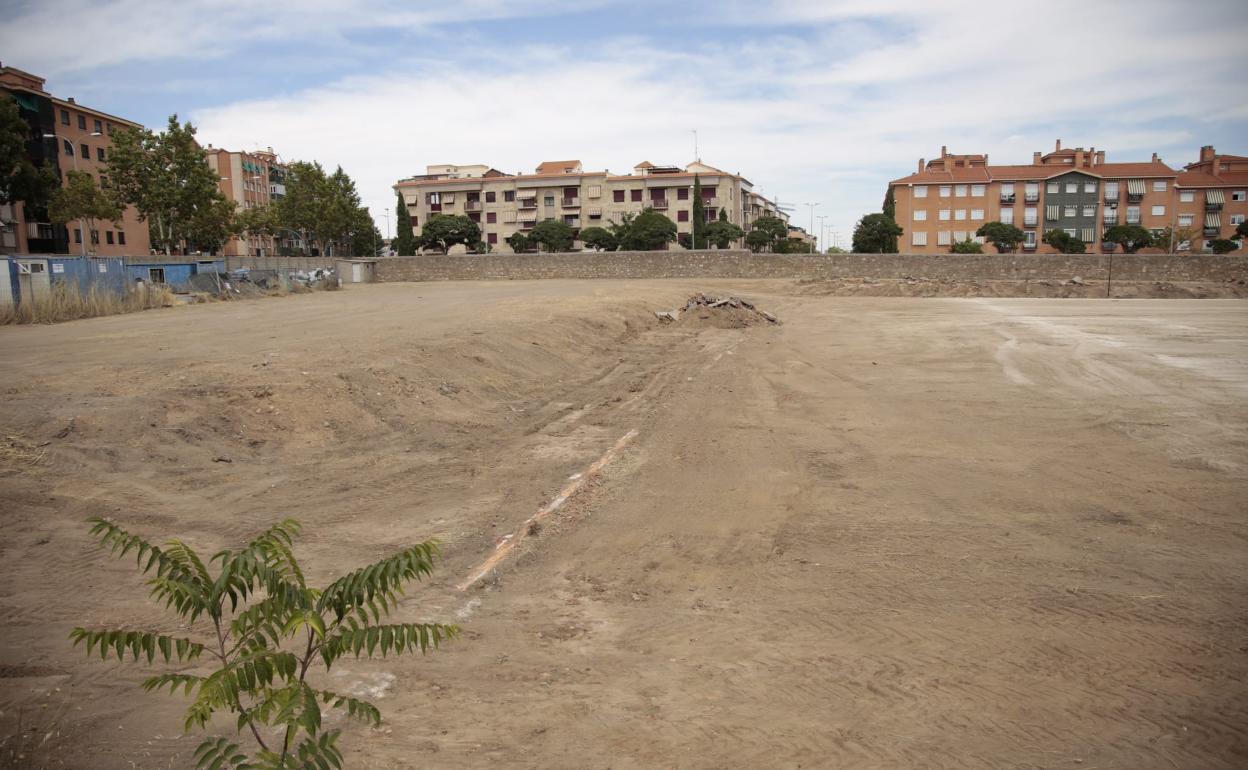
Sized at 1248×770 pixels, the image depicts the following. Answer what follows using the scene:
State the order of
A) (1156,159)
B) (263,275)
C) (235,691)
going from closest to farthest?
1. (235,691)
2. (263,275)
3. (1156,159)

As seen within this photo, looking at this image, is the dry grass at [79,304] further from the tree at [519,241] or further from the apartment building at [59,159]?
the tree at [519,241]

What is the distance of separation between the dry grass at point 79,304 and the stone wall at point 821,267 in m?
27.7

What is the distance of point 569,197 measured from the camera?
303 ft

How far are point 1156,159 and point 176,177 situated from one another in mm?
96995

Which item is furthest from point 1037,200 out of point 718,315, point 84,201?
point 84,201

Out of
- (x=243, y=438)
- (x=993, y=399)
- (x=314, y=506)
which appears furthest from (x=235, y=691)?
(x=993, y=399)

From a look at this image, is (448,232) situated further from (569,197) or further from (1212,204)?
(1212,204)

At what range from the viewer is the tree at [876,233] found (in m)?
72.6

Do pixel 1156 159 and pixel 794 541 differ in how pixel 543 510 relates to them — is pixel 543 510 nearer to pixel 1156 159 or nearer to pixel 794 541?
pixel 794 541

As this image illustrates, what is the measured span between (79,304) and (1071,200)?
91.7 m

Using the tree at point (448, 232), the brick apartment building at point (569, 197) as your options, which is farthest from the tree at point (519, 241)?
the brick apartment building at point (569, 197)

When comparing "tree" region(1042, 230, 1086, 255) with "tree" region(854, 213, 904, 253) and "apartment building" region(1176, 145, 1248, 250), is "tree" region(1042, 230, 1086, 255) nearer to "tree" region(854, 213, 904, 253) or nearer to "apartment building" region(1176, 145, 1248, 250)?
"tree" region(854, 213, 904, 253)

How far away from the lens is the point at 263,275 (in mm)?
39406

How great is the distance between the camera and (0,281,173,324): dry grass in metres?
24.0
